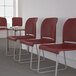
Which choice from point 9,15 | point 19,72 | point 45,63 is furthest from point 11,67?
point 9,15

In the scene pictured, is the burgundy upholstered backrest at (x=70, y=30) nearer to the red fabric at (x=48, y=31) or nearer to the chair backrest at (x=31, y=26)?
the red fabric at (x=48, y=31)

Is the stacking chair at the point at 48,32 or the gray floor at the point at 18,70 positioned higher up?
the stacking chair at the point at 48,32

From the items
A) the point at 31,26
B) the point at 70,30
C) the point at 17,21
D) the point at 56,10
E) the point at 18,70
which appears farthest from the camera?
the point at 17,21

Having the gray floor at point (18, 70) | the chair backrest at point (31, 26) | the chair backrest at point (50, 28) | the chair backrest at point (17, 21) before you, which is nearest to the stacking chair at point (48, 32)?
the chair backrest at point (50, 28)

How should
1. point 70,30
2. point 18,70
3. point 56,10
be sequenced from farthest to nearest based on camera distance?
point 56,10 → point 18,70 → point 70,30

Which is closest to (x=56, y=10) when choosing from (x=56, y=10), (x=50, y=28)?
(x=56, y=10)

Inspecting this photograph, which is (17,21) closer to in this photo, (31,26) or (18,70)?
(31,26)

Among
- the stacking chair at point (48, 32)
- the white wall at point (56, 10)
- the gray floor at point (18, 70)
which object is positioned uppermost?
the white wall at point (56, 10)

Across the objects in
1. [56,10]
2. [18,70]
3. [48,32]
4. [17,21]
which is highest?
[56,10]

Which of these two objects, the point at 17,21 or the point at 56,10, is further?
the point at 17,21

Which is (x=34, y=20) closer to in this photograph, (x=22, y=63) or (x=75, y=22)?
(x=22, y=63)

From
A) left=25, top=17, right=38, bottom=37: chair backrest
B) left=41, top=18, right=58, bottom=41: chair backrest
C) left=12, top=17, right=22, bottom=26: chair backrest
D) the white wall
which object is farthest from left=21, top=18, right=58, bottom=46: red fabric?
left=12, top=17, right=22, bottom=26: chair backrest

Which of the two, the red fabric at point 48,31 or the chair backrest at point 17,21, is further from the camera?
the chair backrest at point 17,21

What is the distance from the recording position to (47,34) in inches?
135
